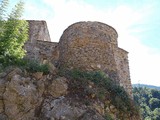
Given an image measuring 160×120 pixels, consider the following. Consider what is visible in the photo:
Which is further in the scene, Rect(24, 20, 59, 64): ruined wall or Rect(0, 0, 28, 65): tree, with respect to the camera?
Rect(24, 20, 59, 64): ruined wall

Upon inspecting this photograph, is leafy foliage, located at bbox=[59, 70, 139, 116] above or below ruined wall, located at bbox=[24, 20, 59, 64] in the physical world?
below

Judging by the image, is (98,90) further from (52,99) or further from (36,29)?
(36,29)

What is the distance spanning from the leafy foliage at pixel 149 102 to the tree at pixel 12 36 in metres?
34.0

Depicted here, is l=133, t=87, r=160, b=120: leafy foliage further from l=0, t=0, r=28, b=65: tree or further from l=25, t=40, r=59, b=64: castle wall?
l=0, t=0, r=28, b=65: tree

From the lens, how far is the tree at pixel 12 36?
1119cm

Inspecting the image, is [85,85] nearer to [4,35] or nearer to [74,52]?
[74,52]

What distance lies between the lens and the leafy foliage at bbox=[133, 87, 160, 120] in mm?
46862

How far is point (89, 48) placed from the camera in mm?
12602

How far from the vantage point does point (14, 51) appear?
11.6 metres

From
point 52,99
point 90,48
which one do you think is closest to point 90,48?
point 90,48

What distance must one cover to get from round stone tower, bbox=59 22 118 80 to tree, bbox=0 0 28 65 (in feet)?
6.78

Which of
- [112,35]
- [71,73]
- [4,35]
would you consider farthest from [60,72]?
[112,35]

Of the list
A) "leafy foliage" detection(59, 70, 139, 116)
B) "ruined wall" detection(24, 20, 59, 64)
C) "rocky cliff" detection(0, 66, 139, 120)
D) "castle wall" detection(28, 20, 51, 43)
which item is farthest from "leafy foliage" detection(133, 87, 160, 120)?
"rocky cliff" detection(0, 66, 139, 120)

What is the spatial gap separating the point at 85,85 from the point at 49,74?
1399 millimetres
